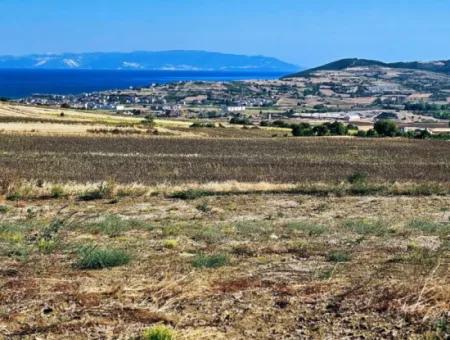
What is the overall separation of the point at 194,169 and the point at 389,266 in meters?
30.4

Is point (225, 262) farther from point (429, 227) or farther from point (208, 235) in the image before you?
point (429, 227)

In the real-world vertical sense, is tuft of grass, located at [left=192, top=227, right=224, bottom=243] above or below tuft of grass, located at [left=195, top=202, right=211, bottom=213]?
above

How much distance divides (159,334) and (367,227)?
33.7 ft

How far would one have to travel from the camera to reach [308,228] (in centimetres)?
1661

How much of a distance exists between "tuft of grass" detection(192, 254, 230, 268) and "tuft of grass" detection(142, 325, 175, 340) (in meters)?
3.60

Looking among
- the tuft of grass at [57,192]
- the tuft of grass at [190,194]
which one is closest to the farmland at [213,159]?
the tuft of grass at [57,192]

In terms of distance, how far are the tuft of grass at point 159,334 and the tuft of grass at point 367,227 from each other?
9.13 metres

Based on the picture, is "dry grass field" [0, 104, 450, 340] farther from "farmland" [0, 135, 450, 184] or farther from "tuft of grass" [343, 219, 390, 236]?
"farmland" [0, 135, 450, 184]

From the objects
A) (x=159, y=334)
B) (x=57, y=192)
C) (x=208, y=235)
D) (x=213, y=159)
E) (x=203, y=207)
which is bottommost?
(x=213, y=159)

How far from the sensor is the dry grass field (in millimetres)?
8062

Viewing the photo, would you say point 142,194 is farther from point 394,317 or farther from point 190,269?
point 394,317

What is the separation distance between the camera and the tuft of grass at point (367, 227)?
1606 centimetres

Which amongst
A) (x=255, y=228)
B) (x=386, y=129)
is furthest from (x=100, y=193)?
(x=386, y=129)

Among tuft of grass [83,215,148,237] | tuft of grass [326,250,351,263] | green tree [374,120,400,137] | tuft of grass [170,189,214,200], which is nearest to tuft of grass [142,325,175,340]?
tuft of grass [326,250,351,263]
